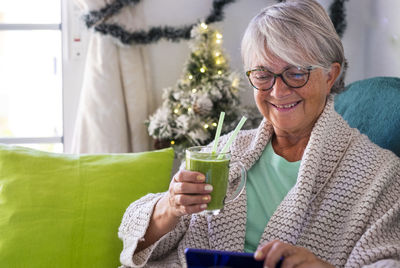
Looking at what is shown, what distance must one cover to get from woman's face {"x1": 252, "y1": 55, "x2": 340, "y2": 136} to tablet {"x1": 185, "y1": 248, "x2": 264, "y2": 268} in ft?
2.00

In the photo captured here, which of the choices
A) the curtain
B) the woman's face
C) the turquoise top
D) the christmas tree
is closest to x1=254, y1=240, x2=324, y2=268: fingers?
the turquoise top

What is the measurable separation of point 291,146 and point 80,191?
0.73 metres

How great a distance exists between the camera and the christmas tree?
2.53 m

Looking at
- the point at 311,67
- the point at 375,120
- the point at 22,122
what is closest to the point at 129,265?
the point at 311,67

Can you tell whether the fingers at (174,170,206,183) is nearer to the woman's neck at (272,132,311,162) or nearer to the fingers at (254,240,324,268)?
the fingers at (254,240,324,268)

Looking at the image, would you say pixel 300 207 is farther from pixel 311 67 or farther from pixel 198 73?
pixel 198 73

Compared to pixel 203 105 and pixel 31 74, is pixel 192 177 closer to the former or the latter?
pixel 203 105

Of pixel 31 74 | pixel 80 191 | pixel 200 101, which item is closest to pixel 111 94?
pixel 200 101

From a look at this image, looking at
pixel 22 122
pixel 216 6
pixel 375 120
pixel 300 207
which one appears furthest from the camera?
pixel 22 122

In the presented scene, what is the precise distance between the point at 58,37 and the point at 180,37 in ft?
2.45

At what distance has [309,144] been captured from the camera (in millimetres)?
1504

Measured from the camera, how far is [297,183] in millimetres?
1448

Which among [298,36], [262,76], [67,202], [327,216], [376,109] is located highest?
[298,36]

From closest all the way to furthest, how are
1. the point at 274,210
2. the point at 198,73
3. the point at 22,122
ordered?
the point at 274,210
the point at 198,73
the point at 22,122
